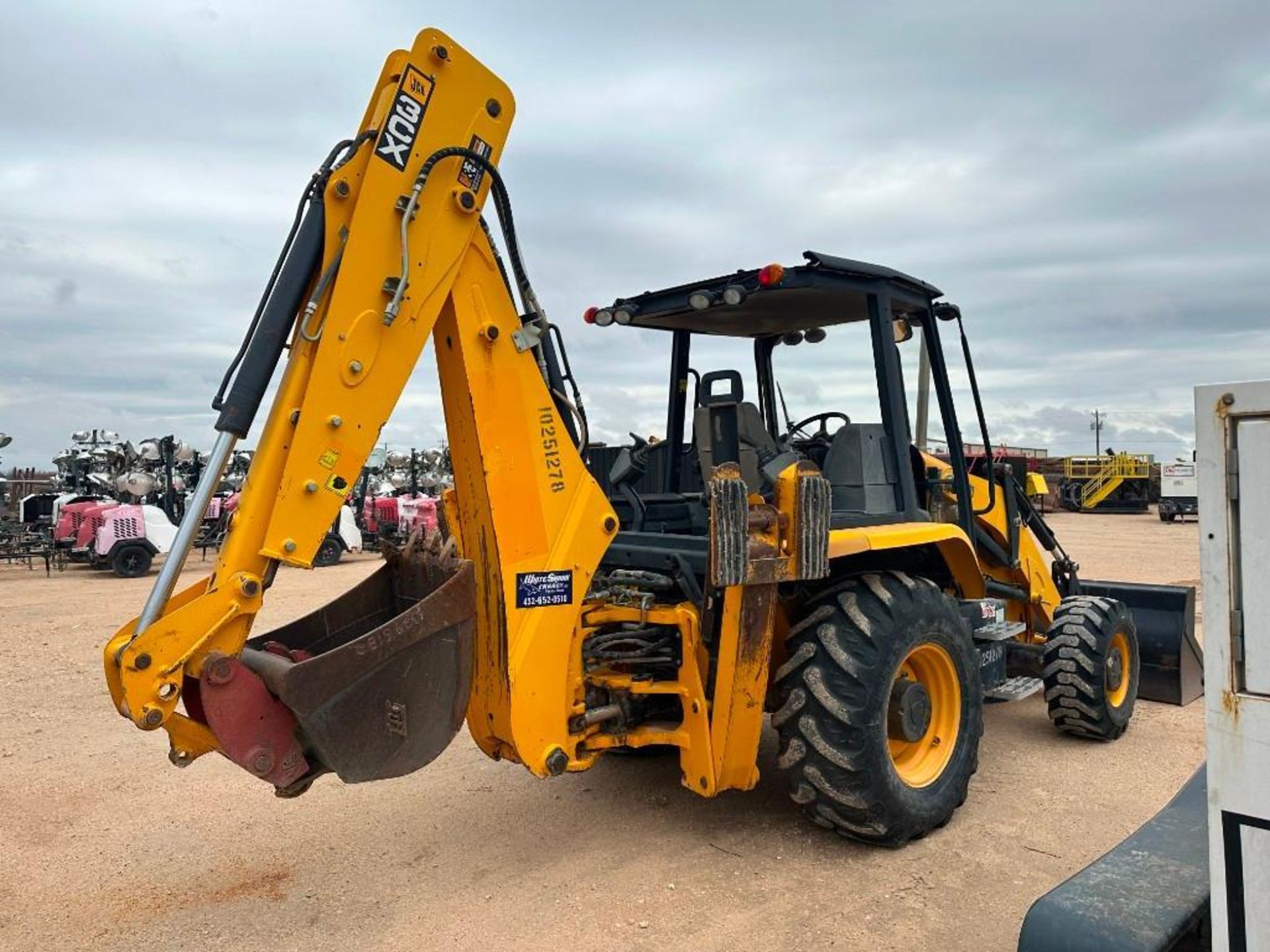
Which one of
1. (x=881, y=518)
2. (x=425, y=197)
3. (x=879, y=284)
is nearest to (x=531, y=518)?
(x=425, y=197)

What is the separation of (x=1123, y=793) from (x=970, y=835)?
1095mm

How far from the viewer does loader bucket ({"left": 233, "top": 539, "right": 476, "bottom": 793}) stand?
3.05 metres

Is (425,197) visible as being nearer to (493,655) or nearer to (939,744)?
(493,655)

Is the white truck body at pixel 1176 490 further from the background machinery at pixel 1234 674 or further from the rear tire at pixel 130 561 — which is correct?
the background machinery at pixel 1234 674

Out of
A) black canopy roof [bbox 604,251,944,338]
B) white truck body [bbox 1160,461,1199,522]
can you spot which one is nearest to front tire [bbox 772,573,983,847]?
black canopy roof [bbox 604,251,944,338]

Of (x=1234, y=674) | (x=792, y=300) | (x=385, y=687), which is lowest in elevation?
(x=385, y=687)

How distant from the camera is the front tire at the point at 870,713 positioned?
12.8 ft

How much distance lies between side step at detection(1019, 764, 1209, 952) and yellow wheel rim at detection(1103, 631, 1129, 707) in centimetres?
392

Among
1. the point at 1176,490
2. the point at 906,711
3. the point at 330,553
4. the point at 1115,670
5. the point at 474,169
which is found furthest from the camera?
the point at 1176,490

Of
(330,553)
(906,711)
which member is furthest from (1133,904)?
(330,553)

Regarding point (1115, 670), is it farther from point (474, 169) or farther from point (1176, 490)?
point (1176, 490)

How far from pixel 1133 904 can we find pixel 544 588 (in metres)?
2.20

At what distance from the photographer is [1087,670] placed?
18.0 ft

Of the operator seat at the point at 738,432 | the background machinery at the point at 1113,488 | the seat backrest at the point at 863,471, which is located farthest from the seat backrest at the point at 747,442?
the background machinery at the point at 1113,488
